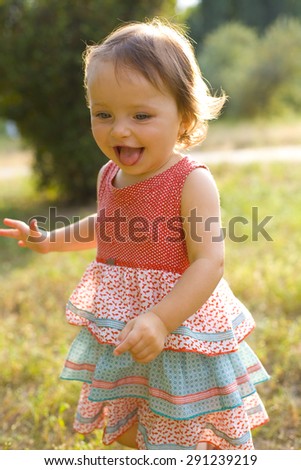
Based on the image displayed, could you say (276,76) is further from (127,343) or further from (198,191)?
(127,343)

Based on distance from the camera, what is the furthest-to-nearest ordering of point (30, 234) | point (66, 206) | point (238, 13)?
point (238, 13), point (66, 206), point (30, 234)

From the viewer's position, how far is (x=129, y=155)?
166 cm

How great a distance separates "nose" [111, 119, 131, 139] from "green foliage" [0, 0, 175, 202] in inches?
190

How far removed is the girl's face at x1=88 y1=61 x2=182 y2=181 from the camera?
1.58 m

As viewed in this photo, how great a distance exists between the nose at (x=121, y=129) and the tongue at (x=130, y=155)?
0.06 metres

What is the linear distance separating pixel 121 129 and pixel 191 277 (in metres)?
0.42

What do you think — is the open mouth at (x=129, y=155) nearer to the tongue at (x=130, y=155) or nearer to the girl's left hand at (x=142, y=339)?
the tongue at (x=130, y=155)

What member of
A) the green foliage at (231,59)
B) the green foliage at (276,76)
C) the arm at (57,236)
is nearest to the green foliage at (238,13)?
the green foliage at (231,59)

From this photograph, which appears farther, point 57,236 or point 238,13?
point 238,13

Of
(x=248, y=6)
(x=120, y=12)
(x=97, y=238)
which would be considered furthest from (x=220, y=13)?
(x=97, y=238)

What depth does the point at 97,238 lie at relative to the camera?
190 cm

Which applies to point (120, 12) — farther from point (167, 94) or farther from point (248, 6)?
point (248, 6)

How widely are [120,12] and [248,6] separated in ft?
64.3

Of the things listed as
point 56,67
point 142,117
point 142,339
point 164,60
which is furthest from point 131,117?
point 56,67
